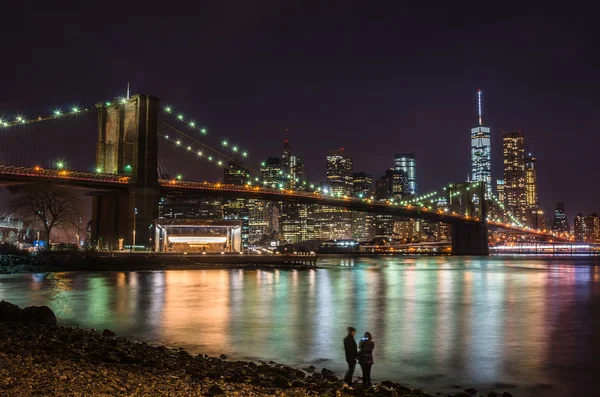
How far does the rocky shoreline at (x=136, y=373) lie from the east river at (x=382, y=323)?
1499mm

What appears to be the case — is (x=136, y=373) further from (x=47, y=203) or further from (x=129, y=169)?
(x=129, y=169)

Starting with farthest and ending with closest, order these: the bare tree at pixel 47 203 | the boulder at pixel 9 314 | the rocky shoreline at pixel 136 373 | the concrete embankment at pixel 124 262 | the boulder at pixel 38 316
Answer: the bare tree at pixel 47 203 → the concrete embankment at pixel 124 262 → the boulder at pixel 38 316 → the boulder at pixel 9 314 → the rocky shoreline at pixel 136 373

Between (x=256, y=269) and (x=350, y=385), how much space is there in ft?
147

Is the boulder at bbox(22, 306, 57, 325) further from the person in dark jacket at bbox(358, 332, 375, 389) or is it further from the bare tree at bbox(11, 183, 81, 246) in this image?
the bare tree at bbox(11, 183, 81, 246)

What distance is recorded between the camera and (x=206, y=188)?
72000 millimetres

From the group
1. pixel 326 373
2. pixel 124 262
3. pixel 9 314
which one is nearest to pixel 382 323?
pixel 326 373

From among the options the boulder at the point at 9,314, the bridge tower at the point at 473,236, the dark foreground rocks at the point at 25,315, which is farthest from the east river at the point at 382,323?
the bridge tower at the point at 473,236

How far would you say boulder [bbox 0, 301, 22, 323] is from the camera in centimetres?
1673

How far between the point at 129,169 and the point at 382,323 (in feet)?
167

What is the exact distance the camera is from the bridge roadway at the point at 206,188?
56.4 meters

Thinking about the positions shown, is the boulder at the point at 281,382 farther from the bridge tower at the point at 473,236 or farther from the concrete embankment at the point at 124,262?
the bridge tower at the point at 473,236

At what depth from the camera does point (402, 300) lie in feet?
98.0

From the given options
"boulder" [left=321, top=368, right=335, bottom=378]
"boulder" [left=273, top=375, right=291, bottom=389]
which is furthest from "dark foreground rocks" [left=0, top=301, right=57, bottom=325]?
"boulder" [left=273, top=375, right=291, bottom=389]

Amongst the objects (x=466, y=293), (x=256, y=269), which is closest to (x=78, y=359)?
(x=466, y=293)
